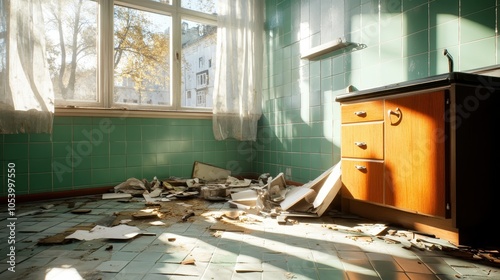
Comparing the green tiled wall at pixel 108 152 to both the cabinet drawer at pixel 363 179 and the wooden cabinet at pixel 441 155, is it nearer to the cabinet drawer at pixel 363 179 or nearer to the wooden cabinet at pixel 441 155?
the cabinet drawer at pixel 363 179

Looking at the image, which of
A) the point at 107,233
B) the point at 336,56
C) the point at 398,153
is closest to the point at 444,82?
the point at 398,153

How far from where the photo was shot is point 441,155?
169 centimetres

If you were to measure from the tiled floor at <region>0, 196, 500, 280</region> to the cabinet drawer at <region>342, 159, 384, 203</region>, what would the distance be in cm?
26

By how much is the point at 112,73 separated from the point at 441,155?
3.36m

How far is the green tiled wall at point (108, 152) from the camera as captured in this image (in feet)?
9.80

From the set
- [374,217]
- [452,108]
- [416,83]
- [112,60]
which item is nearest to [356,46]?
[416,83]

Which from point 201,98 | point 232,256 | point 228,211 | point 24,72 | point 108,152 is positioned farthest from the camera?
point 201,98

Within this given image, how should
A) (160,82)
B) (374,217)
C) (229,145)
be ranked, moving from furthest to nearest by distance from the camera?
1. (229,145)
2. (160,82)
3. (374,217)

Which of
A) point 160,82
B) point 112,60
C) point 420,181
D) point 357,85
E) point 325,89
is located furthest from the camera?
point 160,82

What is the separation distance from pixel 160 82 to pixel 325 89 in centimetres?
208

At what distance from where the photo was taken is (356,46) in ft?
9.33

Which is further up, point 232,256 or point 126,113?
point 126,113

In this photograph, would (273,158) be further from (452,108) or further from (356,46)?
(452,108)

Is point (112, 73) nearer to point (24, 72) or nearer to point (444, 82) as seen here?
point (24, 72)
